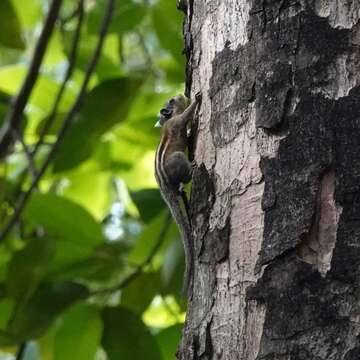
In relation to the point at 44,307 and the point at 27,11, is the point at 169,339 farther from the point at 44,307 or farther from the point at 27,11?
the point at 27,11

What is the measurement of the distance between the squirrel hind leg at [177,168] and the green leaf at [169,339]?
517 millimetres

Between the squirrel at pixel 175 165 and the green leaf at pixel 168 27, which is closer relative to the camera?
the squirrel at pixel 175 165

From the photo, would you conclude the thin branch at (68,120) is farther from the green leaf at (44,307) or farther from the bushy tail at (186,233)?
the bushy tail at (186,233)

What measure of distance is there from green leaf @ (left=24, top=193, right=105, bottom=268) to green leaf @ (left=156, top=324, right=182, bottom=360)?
30cm

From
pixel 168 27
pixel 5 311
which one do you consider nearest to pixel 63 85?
pixel 168 27

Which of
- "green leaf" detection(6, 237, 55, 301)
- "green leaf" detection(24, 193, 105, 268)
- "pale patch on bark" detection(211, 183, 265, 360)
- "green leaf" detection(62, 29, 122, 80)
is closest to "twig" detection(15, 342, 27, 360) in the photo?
"green leaf" detection(6, 237, 55, 301)

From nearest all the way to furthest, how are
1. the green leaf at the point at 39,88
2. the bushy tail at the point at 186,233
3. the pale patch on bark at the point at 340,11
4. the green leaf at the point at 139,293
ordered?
the pale patch on bark at the point at 340,11, the bushy tail at the point at 186,233, the green leaf at the point at 139,293, the green leaf at the point at 39,88

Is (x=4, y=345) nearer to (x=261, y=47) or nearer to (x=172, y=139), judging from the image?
(x=172, y=139)

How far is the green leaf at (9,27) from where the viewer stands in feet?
9.16

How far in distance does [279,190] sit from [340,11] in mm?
306

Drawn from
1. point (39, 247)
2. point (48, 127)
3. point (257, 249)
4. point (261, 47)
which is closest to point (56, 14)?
point (48, 127)

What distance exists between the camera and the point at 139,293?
2533mm

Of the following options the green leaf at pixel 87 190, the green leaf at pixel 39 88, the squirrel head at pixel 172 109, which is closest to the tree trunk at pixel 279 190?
the squirrel head at pixel 172 109

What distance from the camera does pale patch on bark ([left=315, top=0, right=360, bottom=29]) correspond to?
1.35 meters
